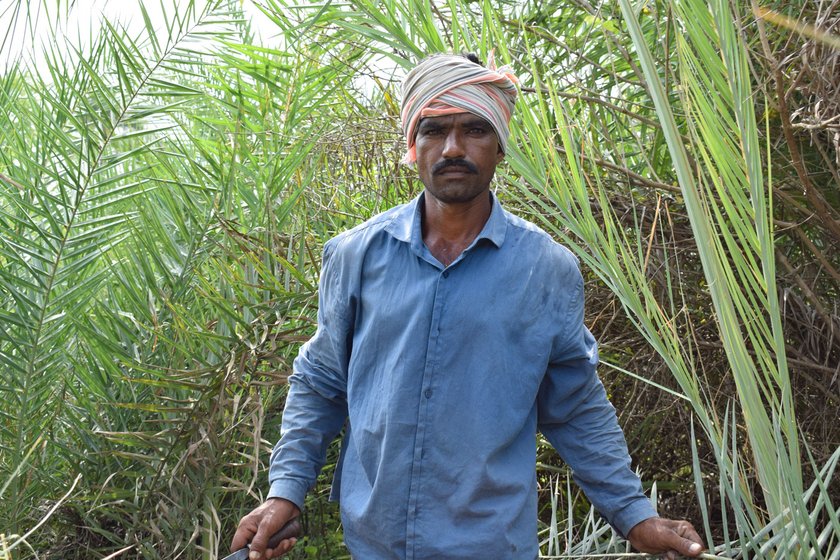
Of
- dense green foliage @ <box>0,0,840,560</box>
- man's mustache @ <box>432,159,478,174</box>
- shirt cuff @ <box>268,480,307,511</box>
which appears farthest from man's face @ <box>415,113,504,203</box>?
shirt cuff @ <box>268,480,307,511</box>

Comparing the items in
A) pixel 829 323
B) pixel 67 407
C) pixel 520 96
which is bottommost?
pixel 829 323

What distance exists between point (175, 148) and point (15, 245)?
59 cm

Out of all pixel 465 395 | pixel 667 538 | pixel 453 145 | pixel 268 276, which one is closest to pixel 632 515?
pixel 667 538

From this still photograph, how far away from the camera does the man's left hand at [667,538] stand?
1.71m

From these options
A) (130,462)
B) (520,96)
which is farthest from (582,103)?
(130,462)

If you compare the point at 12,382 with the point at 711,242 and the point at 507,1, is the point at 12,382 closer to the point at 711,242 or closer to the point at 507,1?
the point at 507,1

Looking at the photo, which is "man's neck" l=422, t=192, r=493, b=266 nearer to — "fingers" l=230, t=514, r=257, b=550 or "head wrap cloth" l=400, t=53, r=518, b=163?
"head wrap cloth" l=400, t=53, r=518, b=163

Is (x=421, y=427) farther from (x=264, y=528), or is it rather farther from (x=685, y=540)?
→ (x=685, y=540)

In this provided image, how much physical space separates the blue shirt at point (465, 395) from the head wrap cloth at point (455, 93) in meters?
0.16

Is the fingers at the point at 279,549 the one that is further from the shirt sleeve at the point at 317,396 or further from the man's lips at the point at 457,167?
the man's lips at the point at 457,167

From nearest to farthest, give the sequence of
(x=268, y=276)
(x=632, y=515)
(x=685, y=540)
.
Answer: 1. (x=685, y=540)
2. (x=632, y=515)
3. (x=268, y=276)

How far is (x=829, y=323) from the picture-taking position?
2.60 metres

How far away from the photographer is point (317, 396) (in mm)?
2088

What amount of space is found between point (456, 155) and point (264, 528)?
2.41 feet
